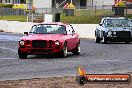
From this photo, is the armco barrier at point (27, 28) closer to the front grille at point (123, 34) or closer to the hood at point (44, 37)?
the front grille at point (123, 34)

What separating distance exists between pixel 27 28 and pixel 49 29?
90.8 ft

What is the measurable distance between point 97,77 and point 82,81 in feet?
0.56

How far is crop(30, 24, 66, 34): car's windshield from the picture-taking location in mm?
19953

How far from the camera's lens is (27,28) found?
4766 centimetres

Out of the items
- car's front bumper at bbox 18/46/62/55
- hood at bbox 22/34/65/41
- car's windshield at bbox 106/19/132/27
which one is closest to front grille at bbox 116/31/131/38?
car's windshield at bbox 106/19/132/27

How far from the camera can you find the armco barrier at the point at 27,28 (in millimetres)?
40531

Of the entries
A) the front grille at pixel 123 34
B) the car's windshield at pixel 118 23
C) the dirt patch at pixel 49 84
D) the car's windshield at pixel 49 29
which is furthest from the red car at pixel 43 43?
the car's windshield at pixel 118 23

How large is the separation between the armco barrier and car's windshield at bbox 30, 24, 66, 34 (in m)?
19.7

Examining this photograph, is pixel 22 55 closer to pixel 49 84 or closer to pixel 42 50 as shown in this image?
pixel 42 50

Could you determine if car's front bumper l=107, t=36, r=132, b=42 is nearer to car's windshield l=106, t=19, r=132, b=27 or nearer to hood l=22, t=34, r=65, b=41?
car's windshield l=106, t=19, r=132, b=27

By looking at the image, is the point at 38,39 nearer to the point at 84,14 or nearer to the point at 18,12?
the point at 84,14

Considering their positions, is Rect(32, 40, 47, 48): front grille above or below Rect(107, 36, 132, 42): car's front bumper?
above

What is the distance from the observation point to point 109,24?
3006cm

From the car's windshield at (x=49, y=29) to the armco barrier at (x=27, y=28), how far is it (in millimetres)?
19666
